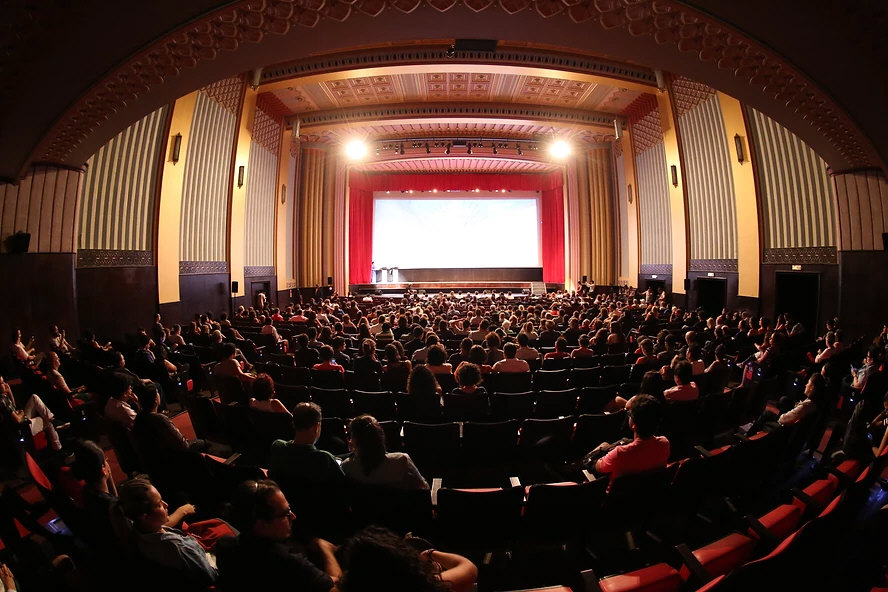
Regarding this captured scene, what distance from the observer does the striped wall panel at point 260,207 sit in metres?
15.0

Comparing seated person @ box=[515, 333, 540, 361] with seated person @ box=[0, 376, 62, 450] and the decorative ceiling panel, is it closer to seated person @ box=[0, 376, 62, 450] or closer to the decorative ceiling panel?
seated person @ box=[0, 376, 62, 450]

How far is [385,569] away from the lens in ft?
3.96

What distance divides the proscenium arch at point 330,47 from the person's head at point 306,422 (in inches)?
229

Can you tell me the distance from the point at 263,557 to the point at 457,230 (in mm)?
23343

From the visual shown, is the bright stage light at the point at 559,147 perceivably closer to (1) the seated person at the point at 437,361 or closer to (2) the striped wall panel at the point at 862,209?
(2) the striped wall panel at the point at 862,209

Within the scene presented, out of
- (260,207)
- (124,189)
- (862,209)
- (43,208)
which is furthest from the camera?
(260,207)

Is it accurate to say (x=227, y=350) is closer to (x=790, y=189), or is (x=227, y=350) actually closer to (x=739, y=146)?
(x=790, y=189)

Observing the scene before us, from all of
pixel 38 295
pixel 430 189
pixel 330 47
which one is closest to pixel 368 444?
pixel 330 47

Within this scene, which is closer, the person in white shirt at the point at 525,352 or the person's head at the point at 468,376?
the person's head at the point at 468,376

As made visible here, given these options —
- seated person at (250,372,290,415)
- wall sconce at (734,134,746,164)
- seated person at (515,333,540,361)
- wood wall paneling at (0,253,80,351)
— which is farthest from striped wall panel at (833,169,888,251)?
wood wall paneling at (0,253,80,351)

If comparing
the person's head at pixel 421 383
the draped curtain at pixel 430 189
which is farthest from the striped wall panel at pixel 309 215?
the person's head at pixel 421 383

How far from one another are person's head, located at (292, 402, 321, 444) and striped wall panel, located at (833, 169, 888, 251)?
11.0 metres

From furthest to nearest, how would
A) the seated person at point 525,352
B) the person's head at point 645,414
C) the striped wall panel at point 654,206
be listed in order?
1. the striped wall panel at point 654,206
2. the seated person at point 525,352
3. the person's head at point 645,414

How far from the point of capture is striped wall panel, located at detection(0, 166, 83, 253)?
7.18 metres
